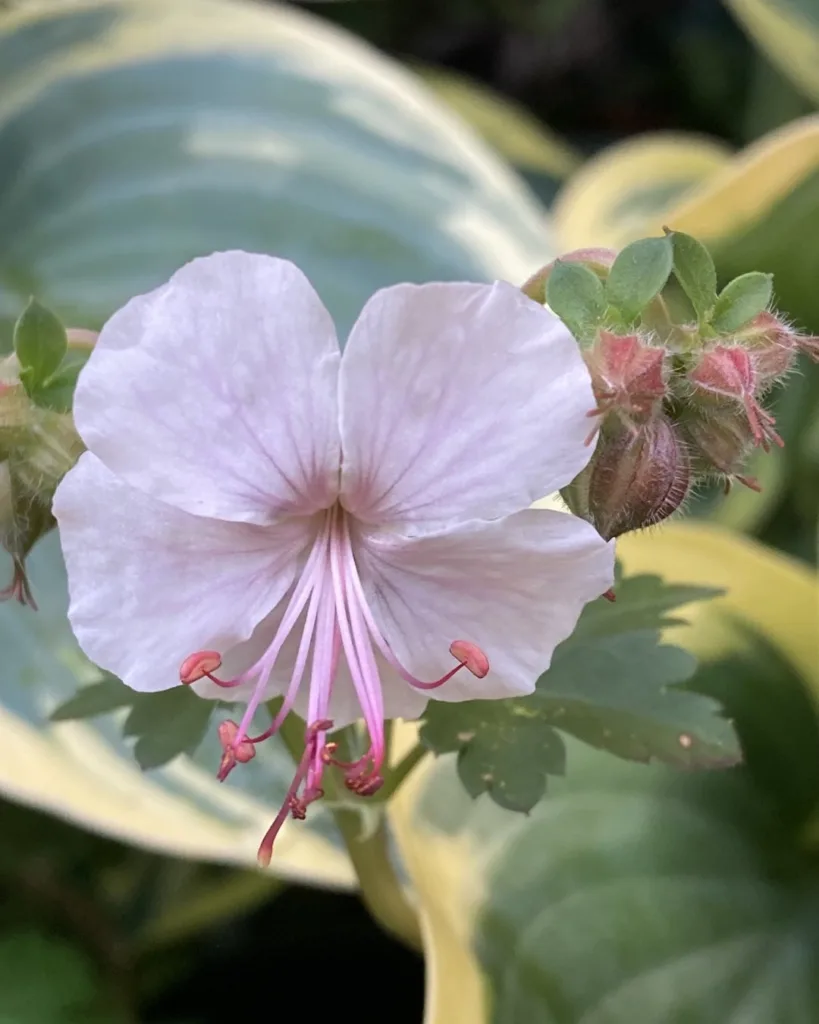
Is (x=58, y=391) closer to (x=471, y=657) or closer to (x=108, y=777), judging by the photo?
(x=471, y=657)

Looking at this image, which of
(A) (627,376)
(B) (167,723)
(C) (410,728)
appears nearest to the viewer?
(A) (627,376)

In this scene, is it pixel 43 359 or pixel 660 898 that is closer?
pixel 43 359

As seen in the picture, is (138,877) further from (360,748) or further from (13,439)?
(13,439)

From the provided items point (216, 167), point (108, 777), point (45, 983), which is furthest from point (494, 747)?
point (216, 167)

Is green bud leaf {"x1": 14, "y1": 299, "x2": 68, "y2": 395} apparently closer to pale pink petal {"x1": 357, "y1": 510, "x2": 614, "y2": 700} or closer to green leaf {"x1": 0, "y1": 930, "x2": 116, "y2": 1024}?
pale pink petal {"x1": 357, "y1": 510, "x2": 614, "y2": 700}

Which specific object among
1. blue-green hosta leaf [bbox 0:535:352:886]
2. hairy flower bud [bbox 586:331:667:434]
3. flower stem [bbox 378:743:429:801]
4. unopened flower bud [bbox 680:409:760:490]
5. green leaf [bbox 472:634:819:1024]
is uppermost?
hairy flower bud [bbox 586:331:667:434]

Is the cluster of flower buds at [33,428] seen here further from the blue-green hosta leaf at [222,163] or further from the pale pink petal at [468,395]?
the blue-green hosta leaf at [222,163]

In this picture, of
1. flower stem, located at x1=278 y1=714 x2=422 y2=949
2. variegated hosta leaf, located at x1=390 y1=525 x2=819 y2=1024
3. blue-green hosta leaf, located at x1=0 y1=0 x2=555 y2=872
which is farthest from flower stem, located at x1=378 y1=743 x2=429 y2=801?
blue-green hosta leaf, located at x1=0 y1=0 x2=555 y2=872
